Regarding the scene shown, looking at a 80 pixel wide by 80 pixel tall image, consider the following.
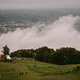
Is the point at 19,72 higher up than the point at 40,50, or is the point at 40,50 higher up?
the point at 40,50

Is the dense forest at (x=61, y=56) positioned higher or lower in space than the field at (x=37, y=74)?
higher

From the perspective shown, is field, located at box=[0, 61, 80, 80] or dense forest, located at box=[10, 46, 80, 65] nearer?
field, located at box=[0, 61, 80, 80]

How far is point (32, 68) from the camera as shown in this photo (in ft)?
393

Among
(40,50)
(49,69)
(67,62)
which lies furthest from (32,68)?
(40,50)

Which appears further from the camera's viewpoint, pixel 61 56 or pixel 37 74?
pixel 61 56

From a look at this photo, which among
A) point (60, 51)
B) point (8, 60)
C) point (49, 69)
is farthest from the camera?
point (60, 51)

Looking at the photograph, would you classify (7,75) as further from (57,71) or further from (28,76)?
(57,71)

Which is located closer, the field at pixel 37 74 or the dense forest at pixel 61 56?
the field at pixel 37 74

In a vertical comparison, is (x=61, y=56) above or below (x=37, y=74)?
above

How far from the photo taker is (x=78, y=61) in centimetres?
14712

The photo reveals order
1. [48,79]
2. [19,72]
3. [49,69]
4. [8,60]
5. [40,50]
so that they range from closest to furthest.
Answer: [48,79] → [19,72] → [49,69] → [8,60] → [40,50]

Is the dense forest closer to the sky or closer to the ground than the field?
closer to the sky

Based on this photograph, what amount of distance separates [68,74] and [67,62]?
39.0m

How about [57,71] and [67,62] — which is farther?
[67,62]
